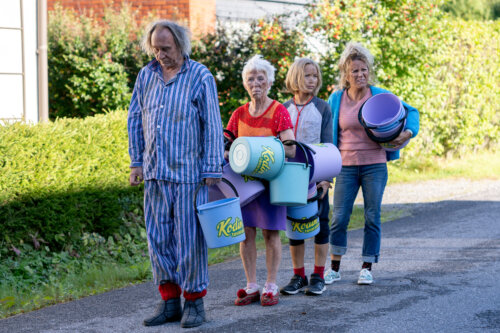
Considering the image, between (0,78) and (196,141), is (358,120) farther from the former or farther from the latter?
(0,78)

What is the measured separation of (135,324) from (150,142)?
4.11ft

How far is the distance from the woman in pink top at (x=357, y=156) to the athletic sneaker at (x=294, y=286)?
1.14 ft

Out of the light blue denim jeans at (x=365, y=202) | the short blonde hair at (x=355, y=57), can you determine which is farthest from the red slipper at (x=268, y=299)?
the short blonde hair at (x=355, y=57)

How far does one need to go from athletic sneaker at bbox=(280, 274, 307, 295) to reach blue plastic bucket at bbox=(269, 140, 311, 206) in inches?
36.4

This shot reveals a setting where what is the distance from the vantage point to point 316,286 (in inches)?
227

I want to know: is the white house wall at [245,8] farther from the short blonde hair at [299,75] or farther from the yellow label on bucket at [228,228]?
the yellow label on bucket at [228,228]

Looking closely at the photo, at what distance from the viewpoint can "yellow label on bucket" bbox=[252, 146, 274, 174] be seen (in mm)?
4969

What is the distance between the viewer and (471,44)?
1564 centimetres

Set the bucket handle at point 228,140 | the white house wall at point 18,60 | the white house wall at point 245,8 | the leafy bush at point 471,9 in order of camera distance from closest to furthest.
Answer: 1. the bucket handle at point 228,140
2. the white house wall at point 18,60
3. the white house wall at point 245,8
4. the leafy bush at point 471,9

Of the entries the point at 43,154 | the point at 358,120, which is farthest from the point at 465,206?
the point at 43,154

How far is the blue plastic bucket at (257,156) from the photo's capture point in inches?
194

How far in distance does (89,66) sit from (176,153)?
7.71 meters

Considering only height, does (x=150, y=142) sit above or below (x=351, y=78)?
below

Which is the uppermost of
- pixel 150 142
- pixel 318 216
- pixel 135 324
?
pixel 150 142
